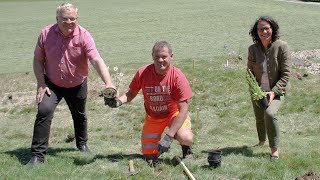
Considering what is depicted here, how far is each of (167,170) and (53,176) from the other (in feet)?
3.95

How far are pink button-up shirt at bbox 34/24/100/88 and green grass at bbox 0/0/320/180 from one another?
40.6 inches

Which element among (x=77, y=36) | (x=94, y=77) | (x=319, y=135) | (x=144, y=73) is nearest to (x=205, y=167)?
(x=144, y=73)

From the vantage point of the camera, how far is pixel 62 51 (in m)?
5.40

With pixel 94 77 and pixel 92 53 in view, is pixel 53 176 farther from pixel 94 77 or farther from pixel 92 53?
pixel 94 77

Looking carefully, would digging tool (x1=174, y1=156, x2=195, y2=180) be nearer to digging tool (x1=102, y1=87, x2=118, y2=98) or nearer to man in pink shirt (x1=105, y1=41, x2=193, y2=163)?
man in pink shirt (x1=105, y1=41, x2=193, y2=163)

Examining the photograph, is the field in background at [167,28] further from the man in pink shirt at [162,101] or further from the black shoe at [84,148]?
the man in pink shirt at [162,101]

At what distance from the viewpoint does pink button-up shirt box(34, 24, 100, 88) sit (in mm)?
5398

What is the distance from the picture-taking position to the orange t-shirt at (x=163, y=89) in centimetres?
514

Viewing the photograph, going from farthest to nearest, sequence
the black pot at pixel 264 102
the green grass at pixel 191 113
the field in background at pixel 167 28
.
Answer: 1. the field in background at pixel 167 28
2. the black pot at pixel 264 102
3. the green grass at pixel 191 113

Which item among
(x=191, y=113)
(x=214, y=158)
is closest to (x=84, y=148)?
(x=214, y=158)

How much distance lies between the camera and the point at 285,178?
4.77 metres

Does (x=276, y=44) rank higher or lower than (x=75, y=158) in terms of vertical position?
higher

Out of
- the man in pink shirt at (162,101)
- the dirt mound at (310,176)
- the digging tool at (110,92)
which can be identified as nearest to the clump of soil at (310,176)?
the dirt mound at (310,176)

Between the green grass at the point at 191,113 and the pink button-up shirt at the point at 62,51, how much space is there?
3.38ft
